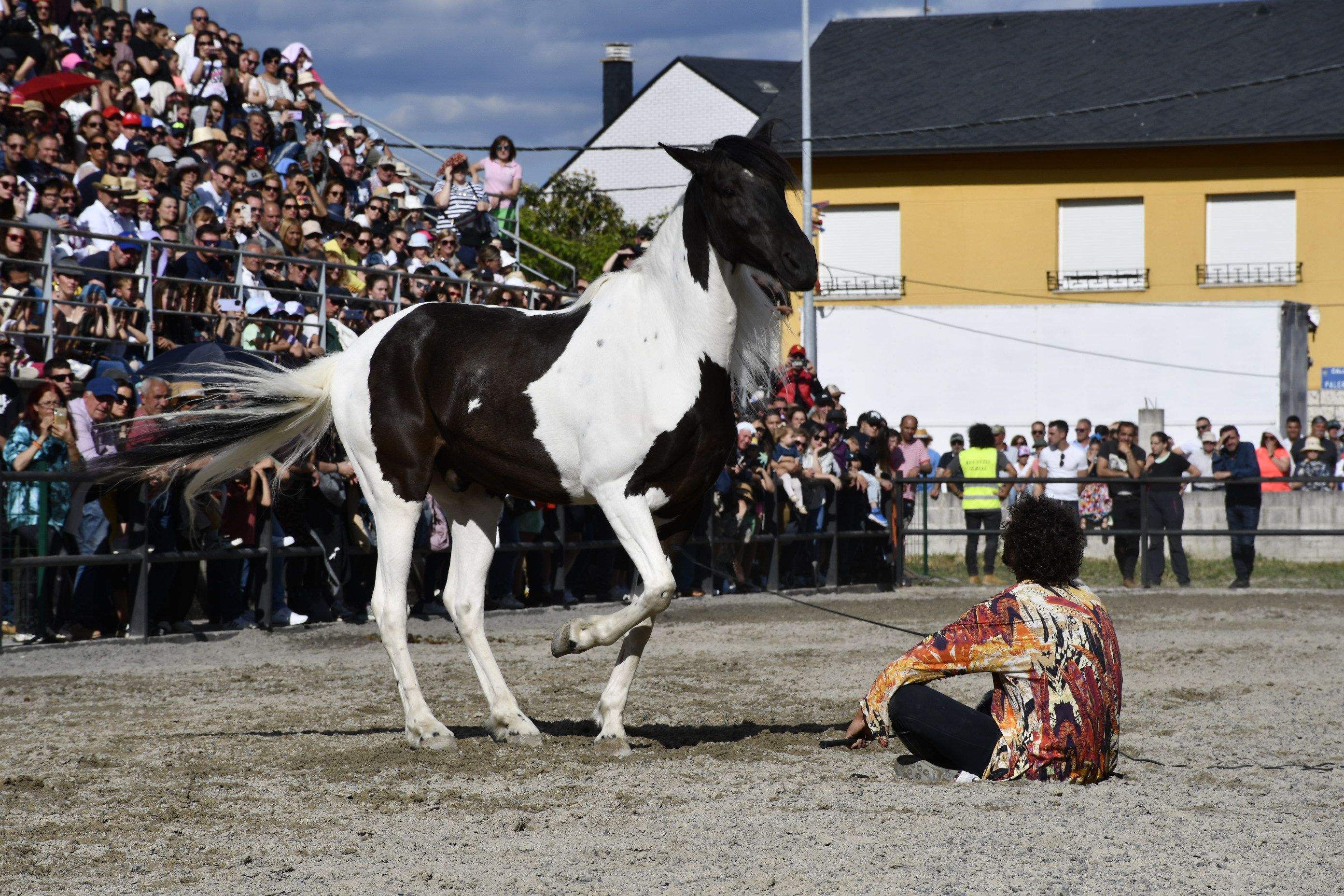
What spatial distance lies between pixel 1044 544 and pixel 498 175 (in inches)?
584

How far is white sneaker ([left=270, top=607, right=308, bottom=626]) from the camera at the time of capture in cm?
1114

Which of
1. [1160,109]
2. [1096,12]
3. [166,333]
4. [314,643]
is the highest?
[1096,12]

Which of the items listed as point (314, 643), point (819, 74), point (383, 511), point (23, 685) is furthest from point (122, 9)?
point (819, 74)

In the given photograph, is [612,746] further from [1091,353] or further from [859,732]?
[1091,353]

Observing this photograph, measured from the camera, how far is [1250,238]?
34.1 meters

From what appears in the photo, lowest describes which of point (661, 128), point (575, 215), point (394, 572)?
point (394, 572)

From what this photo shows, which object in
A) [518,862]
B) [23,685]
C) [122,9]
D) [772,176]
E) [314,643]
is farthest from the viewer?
[122,9]

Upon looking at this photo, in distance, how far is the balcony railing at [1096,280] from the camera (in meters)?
34.4

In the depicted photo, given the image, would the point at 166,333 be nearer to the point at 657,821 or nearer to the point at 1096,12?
the point at 657,821

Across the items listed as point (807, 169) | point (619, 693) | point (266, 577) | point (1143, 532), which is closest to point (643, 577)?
point (619, 693)

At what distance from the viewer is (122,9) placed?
19.4 metres

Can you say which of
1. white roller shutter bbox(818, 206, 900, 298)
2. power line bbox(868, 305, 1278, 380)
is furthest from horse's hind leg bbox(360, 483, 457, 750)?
white roller shutter bbox(818, 206, 900, 298)

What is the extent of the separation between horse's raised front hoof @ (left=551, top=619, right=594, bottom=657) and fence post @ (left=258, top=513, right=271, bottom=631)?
576 centimetres

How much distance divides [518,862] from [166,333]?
31.7ft
